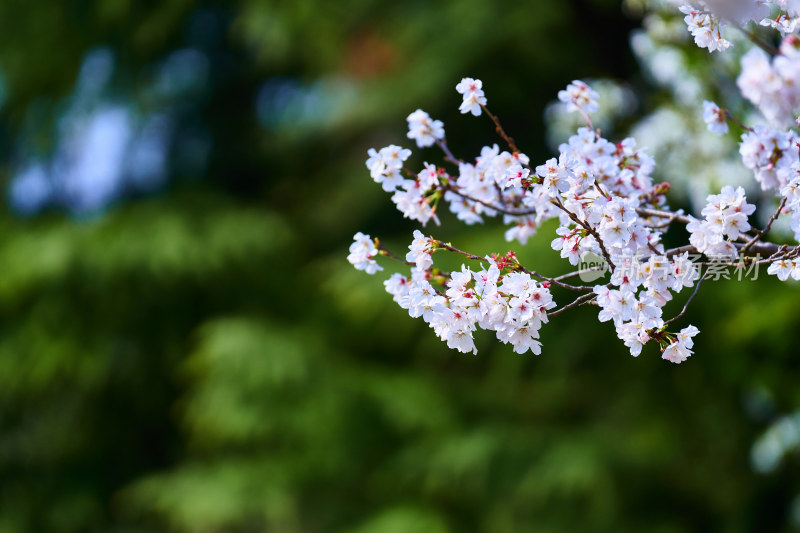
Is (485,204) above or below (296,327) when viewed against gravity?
below

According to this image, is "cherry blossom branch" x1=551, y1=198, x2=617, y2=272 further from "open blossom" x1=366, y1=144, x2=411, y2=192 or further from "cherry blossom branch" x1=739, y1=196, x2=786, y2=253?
"open blossom" x1=366, y1=144, x2=411, y2=192

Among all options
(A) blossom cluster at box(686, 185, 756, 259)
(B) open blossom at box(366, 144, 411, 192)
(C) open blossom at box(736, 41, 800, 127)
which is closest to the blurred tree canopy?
(A) blossom cluster at box(686, 185, 756, 259)

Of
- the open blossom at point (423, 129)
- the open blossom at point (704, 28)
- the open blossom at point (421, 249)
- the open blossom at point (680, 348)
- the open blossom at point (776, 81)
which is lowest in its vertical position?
the open blossom at point (680, 348)

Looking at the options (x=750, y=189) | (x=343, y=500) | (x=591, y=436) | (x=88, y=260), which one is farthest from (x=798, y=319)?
(x=88, y=260)

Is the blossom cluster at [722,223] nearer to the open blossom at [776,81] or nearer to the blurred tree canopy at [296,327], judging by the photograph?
the open blossom at [776,81]

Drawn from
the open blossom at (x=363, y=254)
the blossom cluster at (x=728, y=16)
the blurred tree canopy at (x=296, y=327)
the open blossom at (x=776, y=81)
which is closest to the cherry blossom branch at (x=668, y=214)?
the blossom cluster at (x=728, y=16)

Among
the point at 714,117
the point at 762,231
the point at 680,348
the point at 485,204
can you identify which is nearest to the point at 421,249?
the point at 485,204

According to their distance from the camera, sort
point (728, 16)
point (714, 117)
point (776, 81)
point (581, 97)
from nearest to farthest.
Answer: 1. point (776, 81)
2. point (728, 16)
3. point (714, 117)
4. point (581, 97)

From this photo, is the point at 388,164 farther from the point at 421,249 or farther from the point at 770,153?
the point at 770,153
